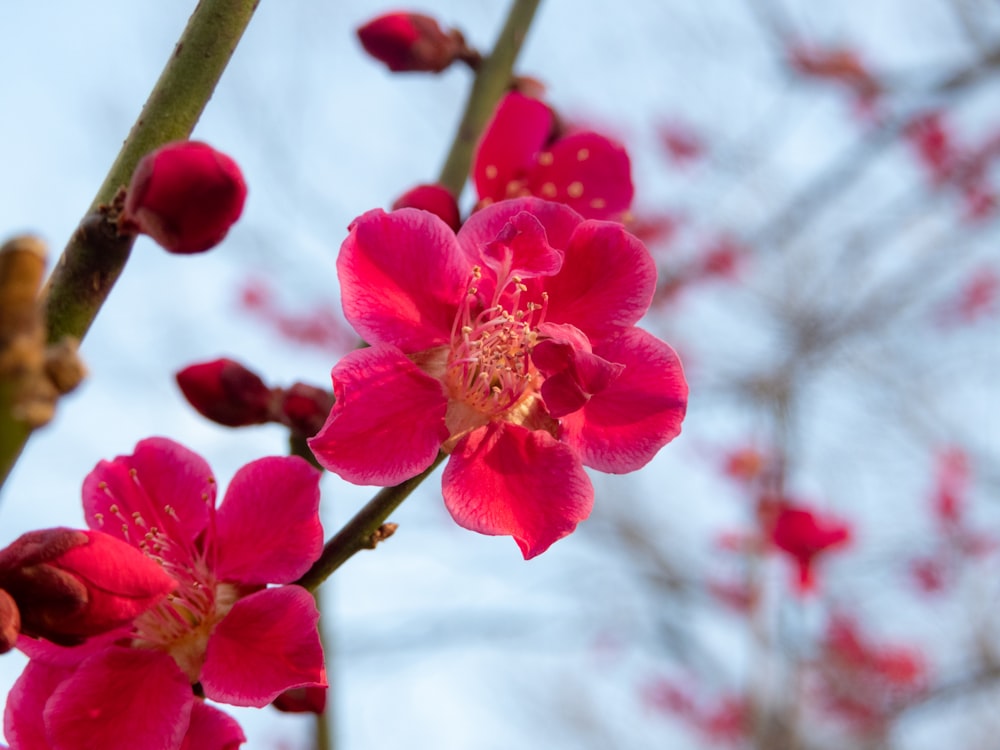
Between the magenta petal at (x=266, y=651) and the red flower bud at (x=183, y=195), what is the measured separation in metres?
0.25

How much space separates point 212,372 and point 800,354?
13.8 ft

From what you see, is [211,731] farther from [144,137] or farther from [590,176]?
[590,176]

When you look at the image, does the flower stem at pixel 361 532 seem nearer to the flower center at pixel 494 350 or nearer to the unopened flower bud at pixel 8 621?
the flower center at pixel 494 350

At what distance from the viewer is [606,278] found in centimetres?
81

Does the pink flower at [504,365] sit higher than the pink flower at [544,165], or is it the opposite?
the pink flower at [544,165]

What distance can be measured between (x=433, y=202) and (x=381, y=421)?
238 mm

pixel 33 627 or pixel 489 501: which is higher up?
pixel 489 501

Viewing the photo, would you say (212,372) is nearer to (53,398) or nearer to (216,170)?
(216,170)

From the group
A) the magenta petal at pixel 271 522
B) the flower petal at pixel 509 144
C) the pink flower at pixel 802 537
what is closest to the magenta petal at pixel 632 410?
the magenta petal at pixel 271 522

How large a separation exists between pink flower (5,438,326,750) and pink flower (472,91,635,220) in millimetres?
404

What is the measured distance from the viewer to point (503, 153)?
1.06 meters

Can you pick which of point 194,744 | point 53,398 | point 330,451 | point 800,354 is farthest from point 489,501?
point 800,354

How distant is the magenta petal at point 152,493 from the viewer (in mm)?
820

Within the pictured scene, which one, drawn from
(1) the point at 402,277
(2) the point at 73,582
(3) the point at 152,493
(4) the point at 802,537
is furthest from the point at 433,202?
(4) the point at 802,537
